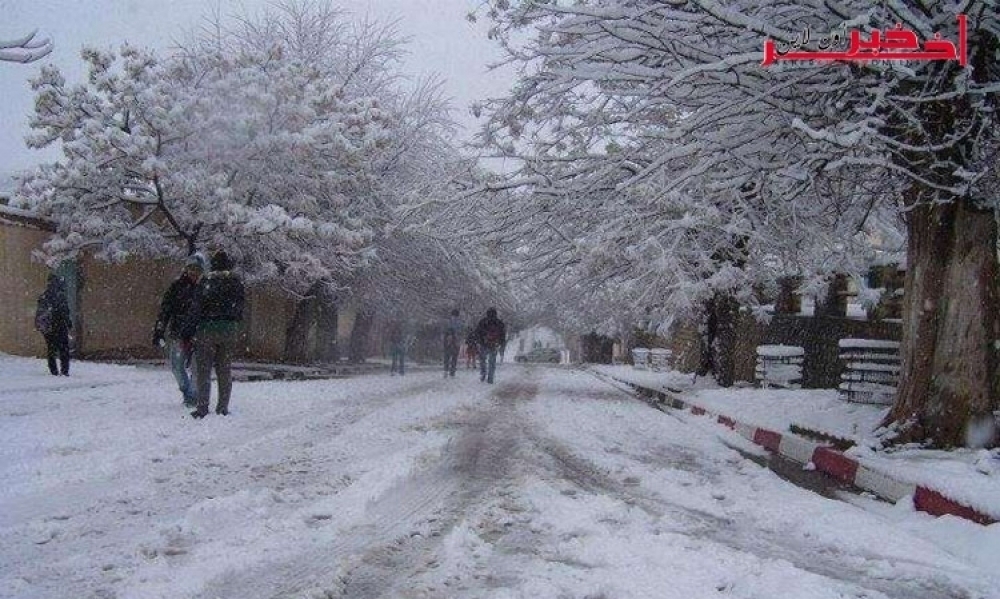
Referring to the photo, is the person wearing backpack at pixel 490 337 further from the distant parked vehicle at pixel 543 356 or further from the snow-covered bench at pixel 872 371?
the distant parked vehicle at pixel 543 356

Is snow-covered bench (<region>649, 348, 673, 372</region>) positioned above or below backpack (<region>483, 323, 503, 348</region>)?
Result: below

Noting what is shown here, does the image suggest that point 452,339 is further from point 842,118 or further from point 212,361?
point 842,118

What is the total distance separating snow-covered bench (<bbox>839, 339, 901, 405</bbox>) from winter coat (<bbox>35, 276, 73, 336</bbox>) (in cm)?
1279

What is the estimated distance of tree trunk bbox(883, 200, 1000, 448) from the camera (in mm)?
6367

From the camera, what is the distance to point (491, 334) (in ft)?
55.6

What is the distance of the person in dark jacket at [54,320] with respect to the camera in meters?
11.9

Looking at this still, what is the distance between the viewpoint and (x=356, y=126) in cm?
1545

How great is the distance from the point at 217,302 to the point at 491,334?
988 cm

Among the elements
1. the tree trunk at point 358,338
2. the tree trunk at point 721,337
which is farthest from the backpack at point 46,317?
the tree trunk at point 358,338

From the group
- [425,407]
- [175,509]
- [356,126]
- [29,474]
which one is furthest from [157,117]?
[175,509]

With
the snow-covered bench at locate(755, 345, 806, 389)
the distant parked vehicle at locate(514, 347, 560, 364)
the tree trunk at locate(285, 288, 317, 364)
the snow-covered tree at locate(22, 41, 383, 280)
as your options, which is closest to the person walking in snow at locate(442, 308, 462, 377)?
the snow-covered tree at locate(22, 41, 383, 280)

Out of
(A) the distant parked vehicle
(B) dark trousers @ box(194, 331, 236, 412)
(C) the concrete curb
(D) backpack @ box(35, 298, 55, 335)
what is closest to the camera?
(C) the concrete curb

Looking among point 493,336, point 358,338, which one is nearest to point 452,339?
point 493,336

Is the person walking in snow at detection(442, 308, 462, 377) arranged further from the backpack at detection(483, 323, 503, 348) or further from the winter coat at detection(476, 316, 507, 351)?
the backpack at detection(483, 323, 503, 348)
